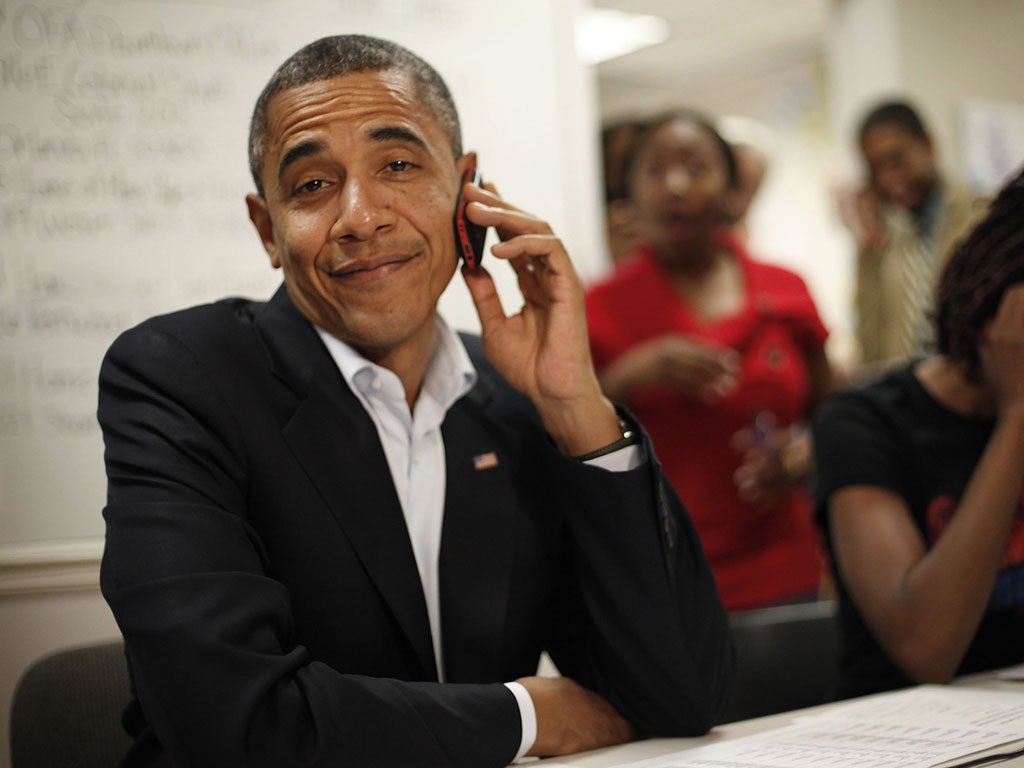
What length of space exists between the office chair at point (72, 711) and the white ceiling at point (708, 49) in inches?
204

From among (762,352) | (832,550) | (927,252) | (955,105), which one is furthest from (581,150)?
(955,105)

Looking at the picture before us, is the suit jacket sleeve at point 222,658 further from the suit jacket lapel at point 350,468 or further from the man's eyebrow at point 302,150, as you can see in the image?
the man's eyebrow at point 302,150

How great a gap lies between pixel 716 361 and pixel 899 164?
1577mm

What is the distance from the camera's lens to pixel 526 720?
1.10 metres

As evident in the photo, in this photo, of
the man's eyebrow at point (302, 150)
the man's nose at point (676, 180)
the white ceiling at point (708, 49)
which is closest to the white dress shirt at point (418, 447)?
the man's eyebrow at point (302, 150)

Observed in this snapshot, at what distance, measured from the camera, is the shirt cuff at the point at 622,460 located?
4.23 feet

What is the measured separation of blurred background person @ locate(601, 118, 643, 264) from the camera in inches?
120

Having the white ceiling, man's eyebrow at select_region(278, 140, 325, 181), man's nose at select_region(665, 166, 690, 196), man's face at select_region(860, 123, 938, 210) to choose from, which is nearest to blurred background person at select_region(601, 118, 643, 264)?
man's nose at select_region(665, 166, 690, 196)

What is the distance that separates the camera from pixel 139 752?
1179 millimetres

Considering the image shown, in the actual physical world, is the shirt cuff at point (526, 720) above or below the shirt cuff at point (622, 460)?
below

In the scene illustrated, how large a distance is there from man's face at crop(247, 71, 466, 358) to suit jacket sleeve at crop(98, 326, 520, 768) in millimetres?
257

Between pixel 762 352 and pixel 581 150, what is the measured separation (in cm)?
62

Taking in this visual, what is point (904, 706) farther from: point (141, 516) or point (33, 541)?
point (33, 541)

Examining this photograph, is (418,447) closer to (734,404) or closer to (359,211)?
(359,211)
